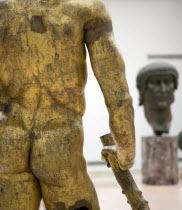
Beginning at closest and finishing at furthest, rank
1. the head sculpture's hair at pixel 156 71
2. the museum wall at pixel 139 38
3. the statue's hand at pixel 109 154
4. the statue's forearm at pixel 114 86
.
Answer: the statue's forearm at pixel 114 86, the statue's hand at pixel 109 154, the head sculpture's hair at pixel 156 71, the museum wall at pixel 139 38

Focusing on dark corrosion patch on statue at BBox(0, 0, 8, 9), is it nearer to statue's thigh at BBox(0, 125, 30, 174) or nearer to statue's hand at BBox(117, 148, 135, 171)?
statue's thigh at BBox(0, 125, 30, 174)

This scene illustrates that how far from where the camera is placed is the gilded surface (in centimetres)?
237

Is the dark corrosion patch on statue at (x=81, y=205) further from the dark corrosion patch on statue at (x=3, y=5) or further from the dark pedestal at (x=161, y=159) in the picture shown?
the dark pedestal at (x=161, y=159)

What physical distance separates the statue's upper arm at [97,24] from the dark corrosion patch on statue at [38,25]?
A: 0.69ft

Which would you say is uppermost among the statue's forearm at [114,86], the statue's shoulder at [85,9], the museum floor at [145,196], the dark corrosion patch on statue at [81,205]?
the statue's shoulder at [85,9]

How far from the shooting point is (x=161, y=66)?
675 cm

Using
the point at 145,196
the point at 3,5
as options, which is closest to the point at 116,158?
the point at 3,5

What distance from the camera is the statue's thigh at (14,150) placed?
238 cm

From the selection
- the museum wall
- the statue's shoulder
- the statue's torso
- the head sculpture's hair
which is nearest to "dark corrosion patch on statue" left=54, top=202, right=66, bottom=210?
the statue's torso

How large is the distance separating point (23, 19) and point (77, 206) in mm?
A: 954

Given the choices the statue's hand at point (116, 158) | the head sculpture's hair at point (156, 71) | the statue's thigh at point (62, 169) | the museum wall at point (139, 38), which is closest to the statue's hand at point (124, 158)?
the statue's hand at point (116, 158)

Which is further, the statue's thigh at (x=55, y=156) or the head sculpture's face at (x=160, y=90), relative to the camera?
the head sculpture's face at (x=160, y=90)

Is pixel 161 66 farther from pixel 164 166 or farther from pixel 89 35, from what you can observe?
pixel 89 35

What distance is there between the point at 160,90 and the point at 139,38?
1.59m
